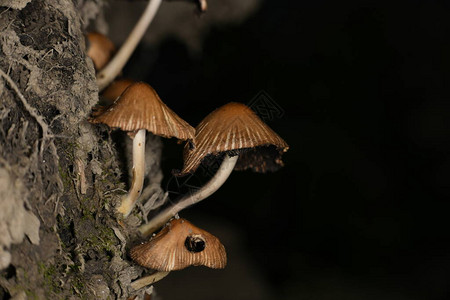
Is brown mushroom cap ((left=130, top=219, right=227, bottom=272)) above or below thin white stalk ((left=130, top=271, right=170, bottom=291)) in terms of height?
above

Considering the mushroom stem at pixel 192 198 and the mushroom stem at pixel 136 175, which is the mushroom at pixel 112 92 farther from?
the mushroom stem at pixel 192 198

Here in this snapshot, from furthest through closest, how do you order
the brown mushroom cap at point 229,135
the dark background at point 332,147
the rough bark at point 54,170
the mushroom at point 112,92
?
the dark background at point 332,147, the mushroom at point 112,92, the brown mushroom cap at point 229,135, the rough bark at point 54,170

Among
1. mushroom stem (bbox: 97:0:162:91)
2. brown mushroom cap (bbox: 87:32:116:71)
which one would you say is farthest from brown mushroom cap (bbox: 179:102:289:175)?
brown mushroom cap (bbox: 87:32:116:71)

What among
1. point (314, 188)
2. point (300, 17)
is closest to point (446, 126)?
point (314, 188)

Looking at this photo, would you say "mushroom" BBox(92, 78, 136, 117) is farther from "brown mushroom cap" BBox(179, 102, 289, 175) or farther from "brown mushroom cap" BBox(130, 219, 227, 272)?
"brown mushroom cap" BBox(130, 219, 227, 272)

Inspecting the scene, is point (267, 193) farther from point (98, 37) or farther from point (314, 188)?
point (98, 37)

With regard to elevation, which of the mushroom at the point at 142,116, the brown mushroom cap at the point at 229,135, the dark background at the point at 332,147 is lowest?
the dark background at the point at 332,147

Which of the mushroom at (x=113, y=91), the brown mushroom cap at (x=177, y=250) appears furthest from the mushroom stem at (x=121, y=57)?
the brown mushroom cap at (x=177, y=250)
